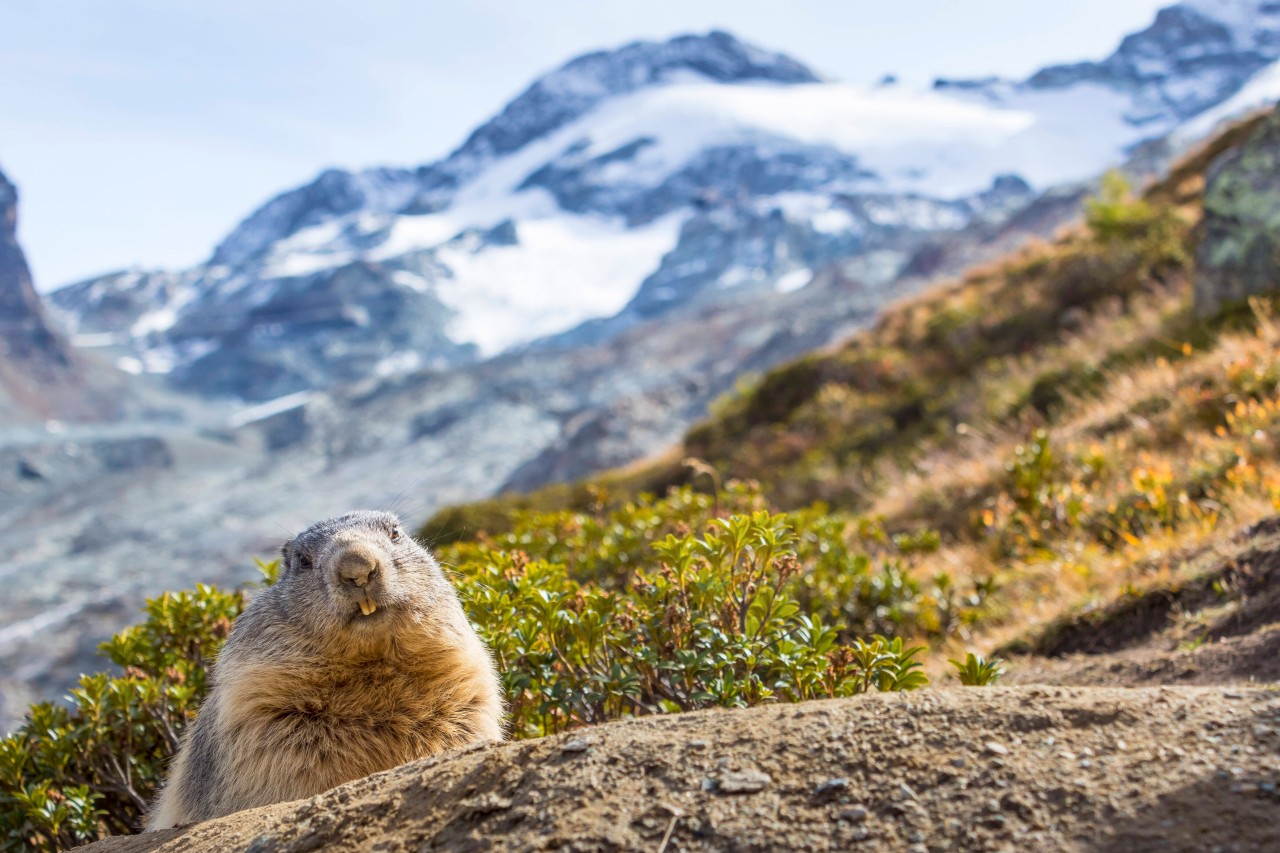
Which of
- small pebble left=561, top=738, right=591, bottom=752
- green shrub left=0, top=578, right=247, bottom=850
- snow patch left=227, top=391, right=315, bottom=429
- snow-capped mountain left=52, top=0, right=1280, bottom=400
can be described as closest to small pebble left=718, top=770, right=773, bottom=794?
small pebble left=561, top=738, right=591, bottom=752

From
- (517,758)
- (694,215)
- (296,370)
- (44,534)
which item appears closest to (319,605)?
(517,758)

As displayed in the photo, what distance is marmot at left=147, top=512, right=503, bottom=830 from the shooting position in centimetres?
341

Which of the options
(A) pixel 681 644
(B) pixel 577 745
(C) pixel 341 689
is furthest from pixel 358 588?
(A) pixel 681 644

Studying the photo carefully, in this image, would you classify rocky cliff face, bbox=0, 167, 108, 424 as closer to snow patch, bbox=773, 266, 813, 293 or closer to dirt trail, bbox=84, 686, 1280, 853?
snow patch, bbox=773, 266, 813, 293

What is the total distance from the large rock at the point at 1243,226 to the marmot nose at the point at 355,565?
11717 mm

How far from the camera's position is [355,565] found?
3424 millimetres

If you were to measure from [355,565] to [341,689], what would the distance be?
51 cm

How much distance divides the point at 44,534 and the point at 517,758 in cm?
6395

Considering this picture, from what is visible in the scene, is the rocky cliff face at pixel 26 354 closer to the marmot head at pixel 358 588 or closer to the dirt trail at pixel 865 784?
the marmot head at pixel 358 588

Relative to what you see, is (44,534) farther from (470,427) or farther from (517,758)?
(517,758)

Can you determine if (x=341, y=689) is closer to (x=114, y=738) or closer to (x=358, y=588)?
(x=358, y=588)

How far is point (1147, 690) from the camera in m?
2.74

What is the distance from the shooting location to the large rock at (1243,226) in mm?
11500

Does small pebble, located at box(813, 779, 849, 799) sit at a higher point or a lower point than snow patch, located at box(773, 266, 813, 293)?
higher
